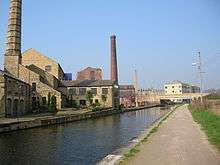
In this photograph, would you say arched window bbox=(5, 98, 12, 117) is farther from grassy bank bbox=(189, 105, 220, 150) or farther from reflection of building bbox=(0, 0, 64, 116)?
grassy bank bbox=(189, 105, 220, 150)

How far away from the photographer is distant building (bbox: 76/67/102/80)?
320ft

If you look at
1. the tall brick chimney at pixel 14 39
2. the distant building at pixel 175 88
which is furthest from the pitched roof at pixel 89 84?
the distant building at pixel 175 88

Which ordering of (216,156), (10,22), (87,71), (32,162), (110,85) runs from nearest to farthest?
(216,156) → (32,162) → (10,22) → (110,85) → (87,71)

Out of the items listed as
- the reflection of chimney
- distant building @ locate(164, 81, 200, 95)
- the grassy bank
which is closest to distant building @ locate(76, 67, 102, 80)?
the reflection of chimney

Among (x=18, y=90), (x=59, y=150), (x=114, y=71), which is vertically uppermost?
(x=114, y=71)

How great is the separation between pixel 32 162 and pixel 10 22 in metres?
43.3

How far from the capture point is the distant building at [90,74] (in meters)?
97.6

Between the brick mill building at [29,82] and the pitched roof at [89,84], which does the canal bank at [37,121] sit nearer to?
the brick mill building at [29,82]

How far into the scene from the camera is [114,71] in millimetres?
80062

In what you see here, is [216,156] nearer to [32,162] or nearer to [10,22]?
[32,162]

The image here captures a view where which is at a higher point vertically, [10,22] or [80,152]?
[10,22]

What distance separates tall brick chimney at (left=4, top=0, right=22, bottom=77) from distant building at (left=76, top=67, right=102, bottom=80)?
147 ft

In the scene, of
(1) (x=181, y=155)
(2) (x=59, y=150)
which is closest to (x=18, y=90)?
(2) (x=59, y=150)

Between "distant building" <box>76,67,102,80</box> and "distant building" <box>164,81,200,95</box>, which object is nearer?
"distant building" <box>76,67,102,80</box>
